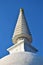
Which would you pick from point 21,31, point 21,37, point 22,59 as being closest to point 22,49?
point 21,37

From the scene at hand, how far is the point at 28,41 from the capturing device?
31.5m

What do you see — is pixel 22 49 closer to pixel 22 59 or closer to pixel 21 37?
pixel 21 37

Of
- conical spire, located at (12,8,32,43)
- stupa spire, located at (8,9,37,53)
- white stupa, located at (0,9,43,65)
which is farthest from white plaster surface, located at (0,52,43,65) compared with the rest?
conical spire, located at (12,8,32,43)

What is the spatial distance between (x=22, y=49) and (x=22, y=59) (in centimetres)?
692

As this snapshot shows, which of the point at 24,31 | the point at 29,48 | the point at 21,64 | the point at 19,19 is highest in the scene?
the point at 19,19

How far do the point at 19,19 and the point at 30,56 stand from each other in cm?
1034

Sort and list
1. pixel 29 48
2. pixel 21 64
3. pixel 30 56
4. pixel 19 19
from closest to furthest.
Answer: pixel 21 64
pixel 30 56
pixel 29 48
pixel 19 19

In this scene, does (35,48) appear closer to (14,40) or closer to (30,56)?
(14,40)

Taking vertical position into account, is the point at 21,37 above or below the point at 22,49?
above

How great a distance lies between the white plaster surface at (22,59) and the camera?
22.3 m

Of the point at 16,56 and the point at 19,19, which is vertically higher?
the point at 19,19

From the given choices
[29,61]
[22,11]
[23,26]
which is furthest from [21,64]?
[22,11]

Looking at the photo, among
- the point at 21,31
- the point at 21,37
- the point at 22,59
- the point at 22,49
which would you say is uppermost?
the point at 21,31

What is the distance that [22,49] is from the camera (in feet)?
96.8
